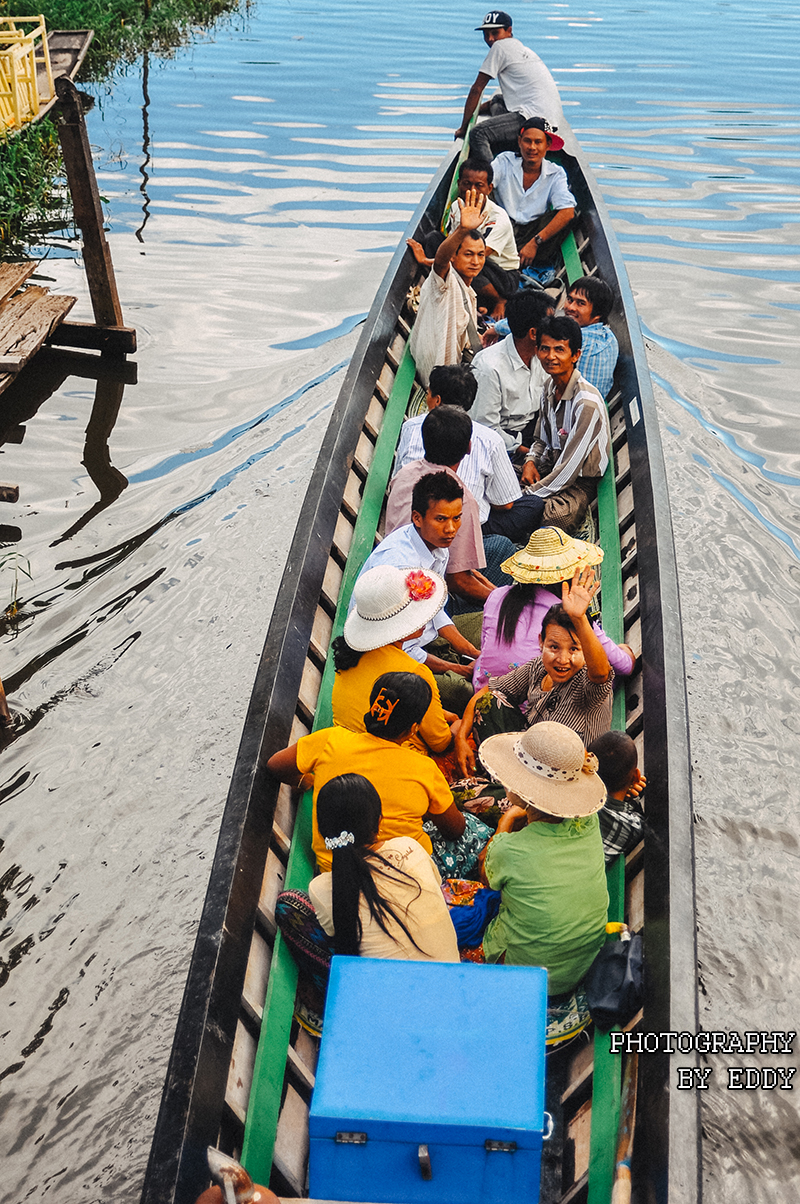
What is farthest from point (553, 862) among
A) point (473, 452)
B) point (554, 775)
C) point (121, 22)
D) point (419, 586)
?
point (121, 22)

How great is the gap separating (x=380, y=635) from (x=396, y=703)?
40 centimetres

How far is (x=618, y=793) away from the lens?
3.23 metres

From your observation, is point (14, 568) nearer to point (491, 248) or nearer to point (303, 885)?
point (491, 248)

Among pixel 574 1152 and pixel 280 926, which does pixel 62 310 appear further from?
pixel 574 1152

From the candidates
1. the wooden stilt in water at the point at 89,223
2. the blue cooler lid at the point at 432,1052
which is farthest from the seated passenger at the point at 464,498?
the wooden stilt in water at the point at 89,223

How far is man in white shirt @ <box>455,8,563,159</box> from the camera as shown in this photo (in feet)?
27.7

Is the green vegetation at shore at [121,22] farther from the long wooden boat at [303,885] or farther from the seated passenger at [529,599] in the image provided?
the seated passenger at [529,599]

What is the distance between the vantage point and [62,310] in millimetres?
8305

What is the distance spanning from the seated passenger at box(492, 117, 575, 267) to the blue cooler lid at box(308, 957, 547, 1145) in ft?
20.4

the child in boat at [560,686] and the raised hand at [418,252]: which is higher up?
the raised hand at [418,252]

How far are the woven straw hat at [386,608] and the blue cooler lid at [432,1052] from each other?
1066mm

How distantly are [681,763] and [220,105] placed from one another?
1652 centimetres

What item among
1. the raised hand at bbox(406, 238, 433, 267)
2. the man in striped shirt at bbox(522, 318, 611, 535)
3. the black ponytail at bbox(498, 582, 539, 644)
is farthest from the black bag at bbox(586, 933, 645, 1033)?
the raised hand at bbox(406, 238, 433, 267)

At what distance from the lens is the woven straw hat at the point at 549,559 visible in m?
3.66
